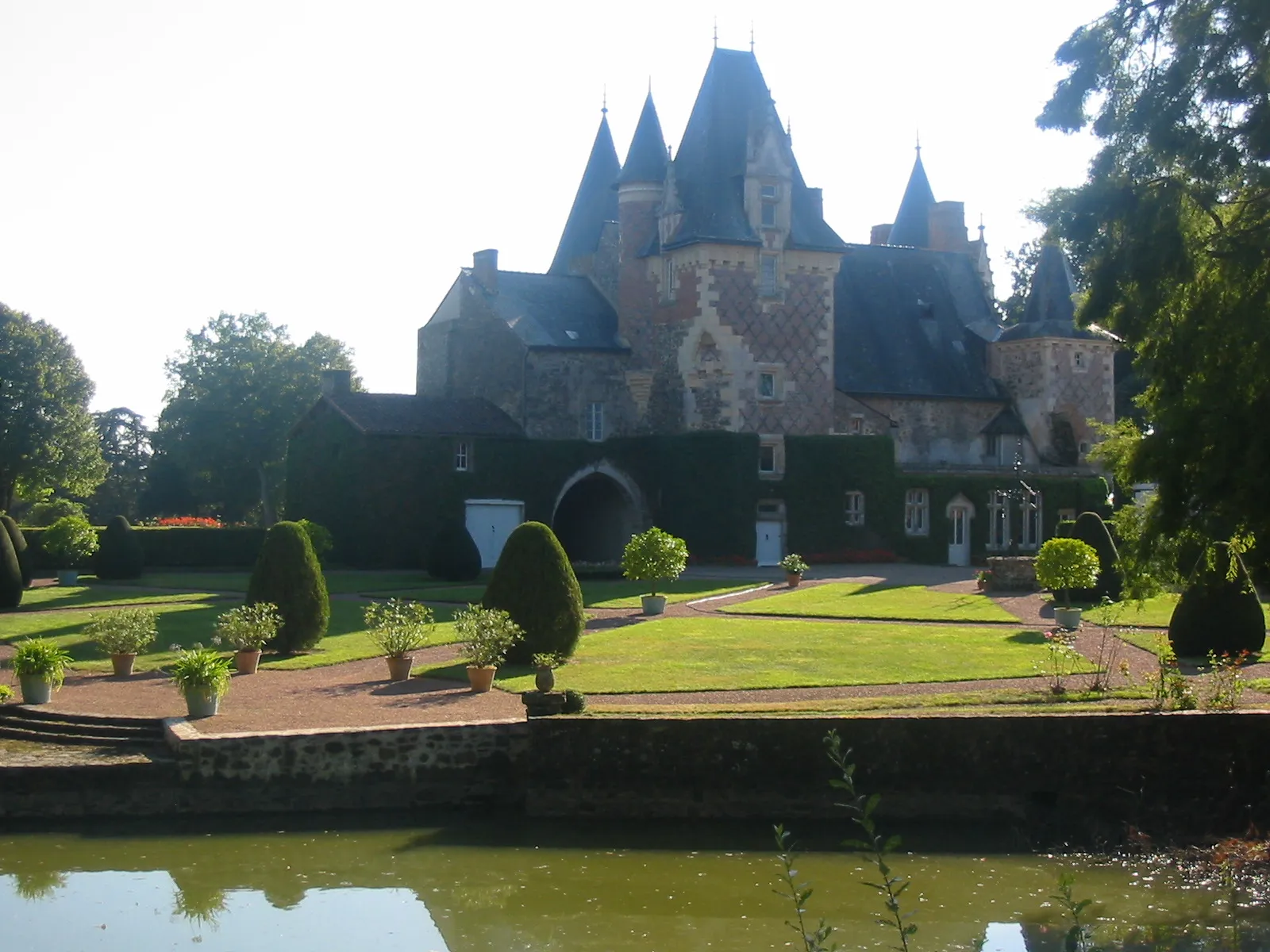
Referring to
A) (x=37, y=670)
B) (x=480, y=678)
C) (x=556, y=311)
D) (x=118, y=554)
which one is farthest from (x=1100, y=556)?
(x=118, y=554)

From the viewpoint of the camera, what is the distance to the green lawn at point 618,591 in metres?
31.3

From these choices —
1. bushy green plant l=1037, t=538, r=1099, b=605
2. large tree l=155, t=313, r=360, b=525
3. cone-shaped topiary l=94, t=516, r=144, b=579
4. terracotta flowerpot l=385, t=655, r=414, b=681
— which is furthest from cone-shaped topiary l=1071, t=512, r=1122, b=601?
large tree l=155, t=313, r=360, b=525

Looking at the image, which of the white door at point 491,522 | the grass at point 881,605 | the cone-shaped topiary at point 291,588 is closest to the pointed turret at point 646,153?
the white door at point 491,522

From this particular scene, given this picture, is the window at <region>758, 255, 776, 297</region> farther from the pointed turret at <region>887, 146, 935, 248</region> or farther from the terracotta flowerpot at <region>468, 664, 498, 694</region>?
the terracotta flowerpot at <region>468, 664, 498, 694</region>

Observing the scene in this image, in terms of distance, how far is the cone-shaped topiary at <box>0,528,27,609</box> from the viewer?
3034 cm

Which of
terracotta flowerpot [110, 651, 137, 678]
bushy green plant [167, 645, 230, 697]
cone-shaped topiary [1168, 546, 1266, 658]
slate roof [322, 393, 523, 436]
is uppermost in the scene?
slate roof [322, 393, 523, 436]

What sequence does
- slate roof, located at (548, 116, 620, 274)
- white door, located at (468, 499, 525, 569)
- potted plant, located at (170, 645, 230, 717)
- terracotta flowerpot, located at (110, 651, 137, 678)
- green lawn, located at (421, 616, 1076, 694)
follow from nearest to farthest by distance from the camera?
potted plant, located at (170, 645, 230, 717) < green lawn, located at (421, 616, 1076, 694) < terracotta flowerpot, located at (110, 651, 137, 678) < white door, located at (468, 499, 525, 569) < slate roof, located at (548, 116, 620, 274)

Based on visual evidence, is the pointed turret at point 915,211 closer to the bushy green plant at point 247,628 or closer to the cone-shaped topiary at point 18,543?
the cone-shaped topiary at point 18,543

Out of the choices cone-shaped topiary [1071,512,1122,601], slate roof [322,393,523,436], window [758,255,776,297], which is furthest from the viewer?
window [758,255,776,297]

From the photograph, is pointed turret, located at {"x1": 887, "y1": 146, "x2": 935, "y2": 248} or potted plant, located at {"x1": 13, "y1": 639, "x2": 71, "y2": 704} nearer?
potted plant, located at {"x1": 13, "y1": 639, "x2": 71, "y2": 704}

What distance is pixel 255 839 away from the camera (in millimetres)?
15156

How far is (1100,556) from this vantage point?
29.1m

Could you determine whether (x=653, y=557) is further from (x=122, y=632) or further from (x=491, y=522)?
(x=491, y=522)

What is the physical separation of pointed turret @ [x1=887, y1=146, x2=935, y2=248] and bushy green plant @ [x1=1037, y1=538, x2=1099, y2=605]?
103ft
